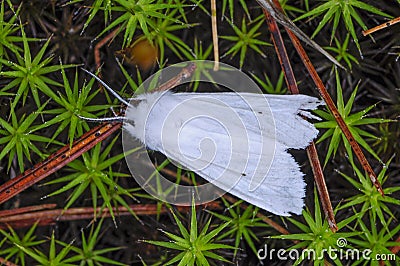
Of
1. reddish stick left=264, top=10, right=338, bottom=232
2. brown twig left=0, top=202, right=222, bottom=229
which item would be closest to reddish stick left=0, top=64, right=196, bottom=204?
brown twig left=0, top=202, right=222, bottom=229

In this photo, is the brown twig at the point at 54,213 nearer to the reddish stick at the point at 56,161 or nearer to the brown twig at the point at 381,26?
the reddish stick at the point at 56,161

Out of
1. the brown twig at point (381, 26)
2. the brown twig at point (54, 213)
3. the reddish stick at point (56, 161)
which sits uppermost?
the brown twig at point (381, 26)

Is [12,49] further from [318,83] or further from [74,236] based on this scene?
[318,83]

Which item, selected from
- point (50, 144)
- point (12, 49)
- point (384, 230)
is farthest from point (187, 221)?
point (12, 49)

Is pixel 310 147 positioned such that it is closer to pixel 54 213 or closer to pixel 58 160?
pixel 58 160

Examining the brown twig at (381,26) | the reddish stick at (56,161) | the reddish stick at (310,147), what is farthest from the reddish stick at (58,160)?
the brown twig at (381,26)
